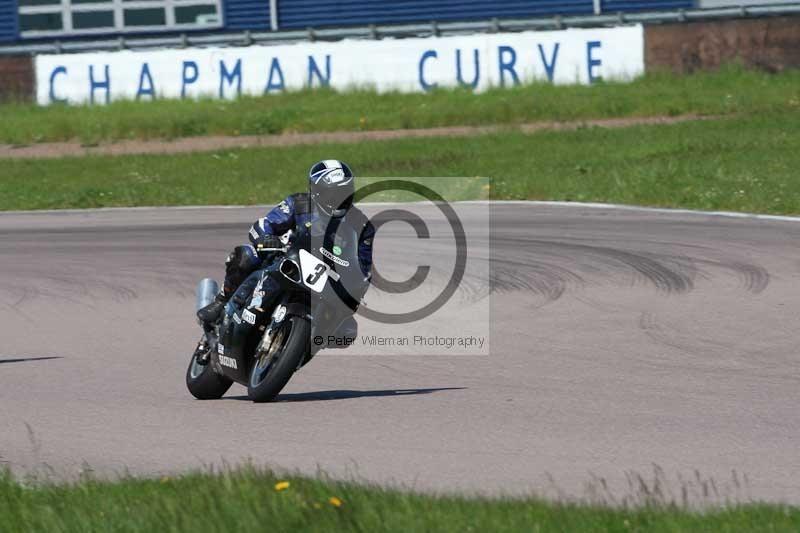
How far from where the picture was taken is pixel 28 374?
10.4 m

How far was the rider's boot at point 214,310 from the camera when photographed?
9.40 meters

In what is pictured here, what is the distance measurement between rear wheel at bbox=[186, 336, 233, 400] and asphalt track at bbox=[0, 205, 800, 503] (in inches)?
4.1

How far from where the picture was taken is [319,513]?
5.97 m

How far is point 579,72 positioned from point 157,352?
1930 cm

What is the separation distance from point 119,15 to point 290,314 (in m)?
31.5

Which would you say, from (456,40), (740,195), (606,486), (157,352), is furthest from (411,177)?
(606,486)

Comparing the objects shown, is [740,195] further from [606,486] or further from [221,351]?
[606,486]

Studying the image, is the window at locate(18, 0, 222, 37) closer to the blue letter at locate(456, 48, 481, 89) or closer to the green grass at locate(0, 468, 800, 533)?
the blue letter at locate(456, 48, 481, 89)

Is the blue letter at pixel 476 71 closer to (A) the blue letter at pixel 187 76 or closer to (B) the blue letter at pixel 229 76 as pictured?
(B) the blue letter at pixel 229 76

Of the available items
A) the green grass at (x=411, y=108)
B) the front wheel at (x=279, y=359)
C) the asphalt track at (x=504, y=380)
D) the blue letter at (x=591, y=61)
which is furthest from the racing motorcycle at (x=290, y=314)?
the blue letter at (x=591, y=61)

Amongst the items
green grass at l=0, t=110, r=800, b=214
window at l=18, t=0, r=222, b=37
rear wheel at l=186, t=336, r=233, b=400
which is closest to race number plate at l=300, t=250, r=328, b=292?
rear wheel at l=186, t=336, r=233, b=400

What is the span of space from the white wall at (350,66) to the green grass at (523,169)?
3.85 metres

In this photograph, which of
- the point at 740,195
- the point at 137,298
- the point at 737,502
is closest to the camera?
the point at 737,502

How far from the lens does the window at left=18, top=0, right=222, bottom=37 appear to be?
38.6 m
